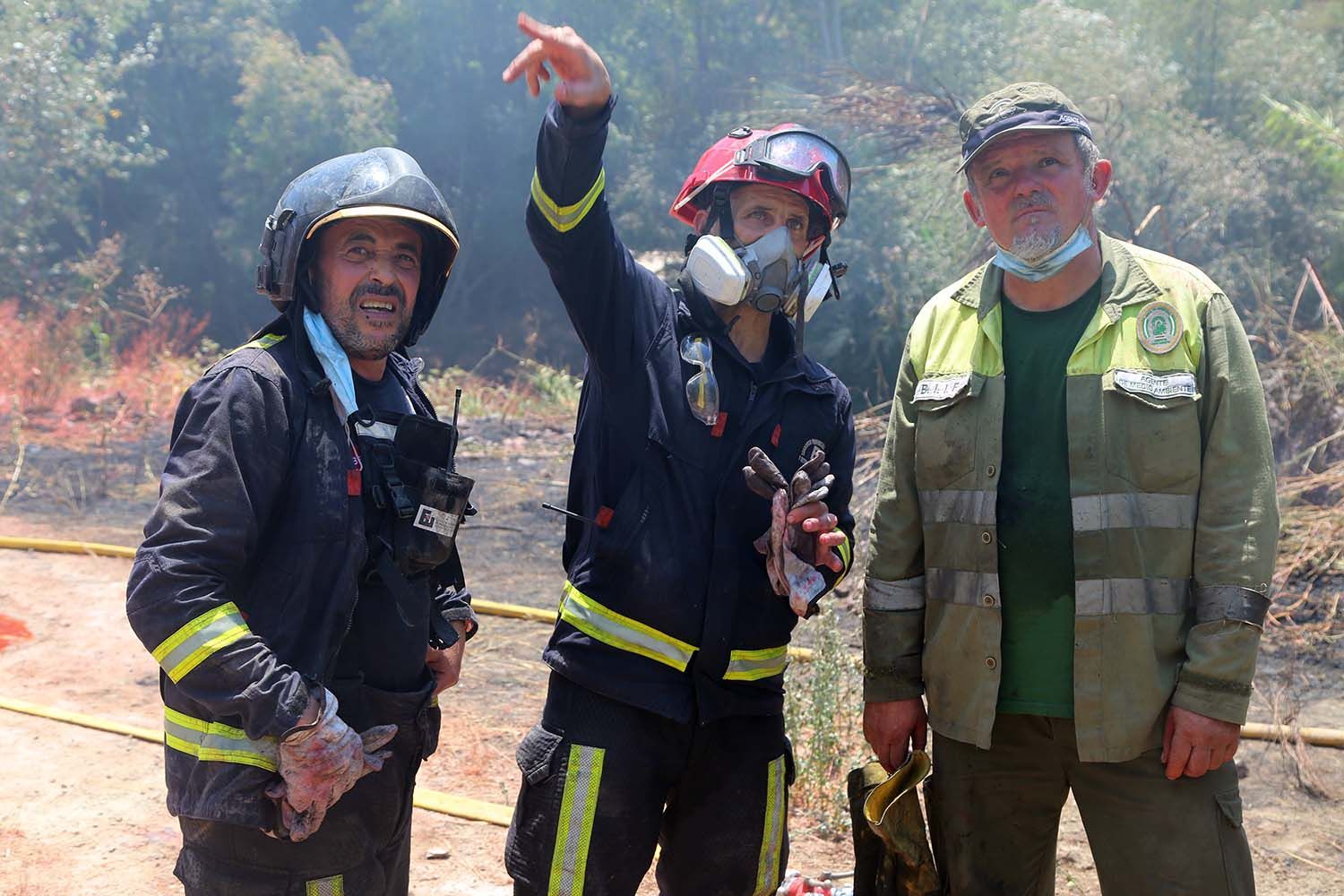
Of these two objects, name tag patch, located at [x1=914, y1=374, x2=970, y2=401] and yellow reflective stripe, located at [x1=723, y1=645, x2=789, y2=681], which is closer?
yellow reflective stripe, located at [x1=723, y1=645, x2=789, y2=681]

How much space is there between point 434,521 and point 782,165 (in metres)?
1.29

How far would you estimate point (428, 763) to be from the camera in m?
5.26

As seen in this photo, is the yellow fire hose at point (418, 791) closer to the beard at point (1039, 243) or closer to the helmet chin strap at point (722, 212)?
the helmet chin strap at point (722, 212)

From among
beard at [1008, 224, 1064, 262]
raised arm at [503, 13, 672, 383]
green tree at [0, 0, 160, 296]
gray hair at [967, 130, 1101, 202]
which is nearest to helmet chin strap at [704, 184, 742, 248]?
raised arm at [503, 13, 672, 383]

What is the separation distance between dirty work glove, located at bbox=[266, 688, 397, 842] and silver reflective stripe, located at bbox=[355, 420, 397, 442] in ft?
2.04

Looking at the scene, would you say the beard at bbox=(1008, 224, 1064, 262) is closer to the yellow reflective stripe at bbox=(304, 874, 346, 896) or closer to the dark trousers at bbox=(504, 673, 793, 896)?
the dark trousers at bbox=(504, 673, 793, 896)

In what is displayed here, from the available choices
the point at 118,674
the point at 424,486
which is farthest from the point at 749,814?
the point at 118,674

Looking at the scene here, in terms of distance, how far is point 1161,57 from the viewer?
63.7 feet

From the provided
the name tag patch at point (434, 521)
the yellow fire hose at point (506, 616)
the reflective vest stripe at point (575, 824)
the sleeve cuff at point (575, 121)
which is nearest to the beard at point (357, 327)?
the name tag patch at point (434, 521)

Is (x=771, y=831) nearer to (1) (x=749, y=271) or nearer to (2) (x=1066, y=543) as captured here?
(2) (x=1066, y=543)

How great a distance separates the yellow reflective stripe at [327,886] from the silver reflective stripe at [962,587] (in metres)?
1.64

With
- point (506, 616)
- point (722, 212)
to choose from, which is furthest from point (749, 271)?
point (506, 616)

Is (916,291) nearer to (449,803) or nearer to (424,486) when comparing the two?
(449,803)

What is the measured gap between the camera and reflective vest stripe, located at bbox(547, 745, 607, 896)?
2.80 meters
